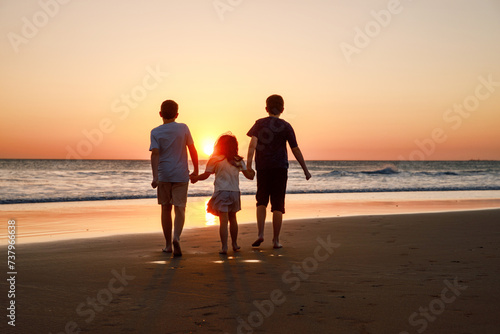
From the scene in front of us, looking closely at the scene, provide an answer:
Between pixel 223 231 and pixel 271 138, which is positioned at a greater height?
pixel 271 138

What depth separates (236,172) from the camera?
6.25 meters

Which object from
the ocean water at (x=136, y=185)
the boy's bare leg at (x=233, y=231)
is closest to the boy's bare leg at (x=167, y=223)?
the boy's bare leg at (x=233, y=231)

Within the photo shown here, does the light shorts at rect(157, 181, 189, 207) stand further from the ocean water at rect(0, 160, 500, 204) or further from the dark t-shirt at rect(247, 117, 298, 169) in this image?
the ocean water at rect(0, 160, 500, 204)

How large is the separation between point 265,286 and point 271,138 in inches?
105

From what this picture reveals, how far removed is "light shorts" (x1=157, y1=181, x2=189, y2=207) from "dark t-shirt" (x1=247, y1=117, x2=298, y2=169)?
1051mm

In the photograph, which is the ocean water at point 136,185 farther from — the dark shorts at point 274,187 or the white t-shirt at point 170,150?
Answer: the dark shorts at point 274,187

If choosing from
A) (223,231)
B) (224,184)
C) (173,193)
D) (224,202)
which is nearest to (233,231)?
(223,231)

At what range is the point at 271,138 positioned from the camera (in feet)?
21.3

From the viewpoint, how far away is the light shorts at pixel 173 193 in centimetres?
604

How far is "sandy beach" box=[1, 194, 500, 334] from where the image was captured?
319 cm

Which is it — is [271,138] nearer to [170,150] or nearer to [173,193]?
[170,150]

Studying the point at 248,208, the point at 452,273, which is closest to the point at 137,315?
the point at 452,273

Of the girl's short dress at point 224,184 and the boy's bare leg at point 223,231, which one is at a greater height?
the girl's short dress at point 224,184

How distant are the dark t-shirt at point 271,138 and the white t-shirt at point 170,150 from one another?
3.18 ft
